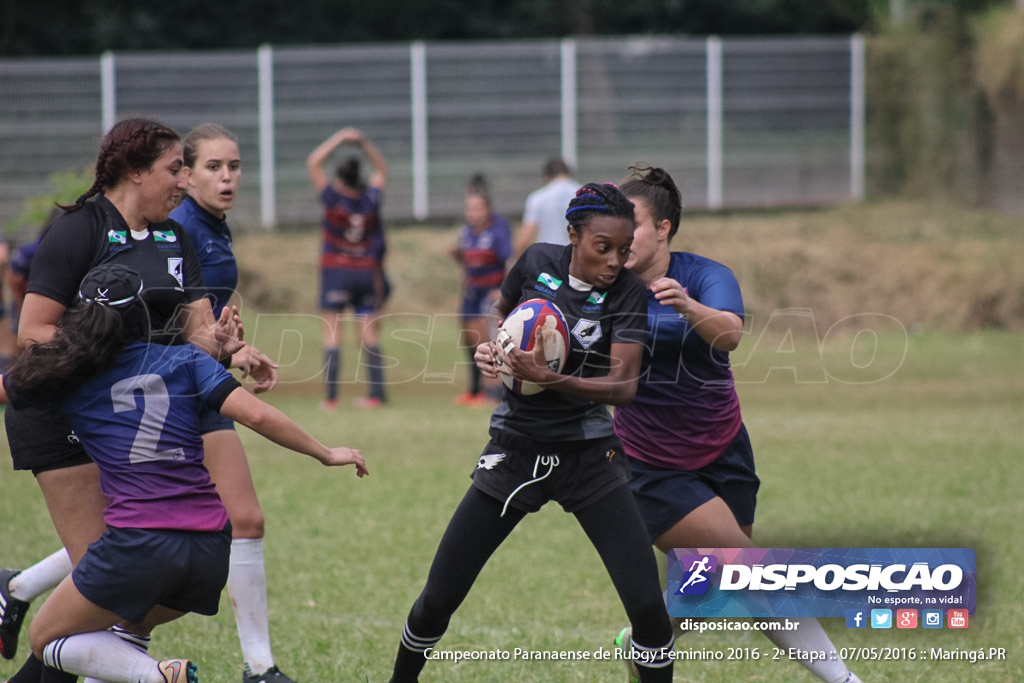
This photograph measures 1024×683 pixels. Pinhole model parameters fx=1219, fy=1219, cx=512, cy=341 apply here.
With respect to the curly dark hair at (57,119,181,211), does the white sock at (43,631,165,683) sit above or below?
below

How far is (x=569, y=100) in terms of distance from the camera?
63.5 ft

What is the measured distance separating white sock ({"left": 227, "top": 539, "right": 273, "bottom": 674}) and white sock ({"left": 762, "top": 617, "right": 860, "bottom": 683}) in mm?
2008

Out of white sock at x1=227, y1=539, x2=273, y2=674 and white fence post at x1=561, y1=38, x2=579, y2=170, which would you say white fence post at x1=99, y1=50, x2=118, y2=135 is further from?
white sock at x1=227, y1=539, x2=273, y2=674

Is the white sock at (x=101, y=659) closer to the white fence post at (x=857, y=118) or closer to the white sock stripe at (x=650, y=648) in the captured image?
the white sock stripe at (x=650, y=648)

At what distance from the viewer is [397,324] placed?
17.5 meters

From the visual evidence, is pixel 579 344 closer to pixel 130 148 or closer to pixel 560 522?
pixel 130 148

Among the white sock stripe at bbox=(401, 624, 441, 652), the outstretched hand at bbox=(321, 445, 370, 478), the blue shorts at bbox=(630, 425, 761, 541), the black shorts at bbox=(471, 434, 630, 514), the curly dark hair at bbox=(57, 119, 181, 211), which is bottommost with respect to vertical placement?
the white sock stripe at bbox=(401, 624, 441, 652)

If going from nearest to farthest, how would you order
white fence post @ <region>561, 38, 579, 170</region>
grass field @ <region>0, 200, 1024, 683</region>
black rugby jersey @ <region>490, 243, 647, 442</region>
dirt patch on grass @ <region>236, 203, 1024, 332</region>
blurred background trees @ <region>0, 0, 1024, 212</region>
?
black rugby jersey @ <region>490, 243, 647, 442</region> → grass field @ <region>0, 200, 1024, 683</region> → dirt patch on grass @ <region>236, 203, 1024, 332</region> → white fence post @ <region>561, 38, 579, 170</region> → blurred background trees @ <region>0, 0, 1024, 212</region>

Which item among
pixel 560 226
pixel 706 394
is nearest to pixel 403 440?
pixel 560 226

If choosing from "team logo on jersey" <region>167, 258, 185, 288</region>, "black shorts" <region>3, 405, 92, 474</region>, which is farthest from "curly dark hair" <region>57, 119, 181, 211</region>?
"black shorts" <region>3, 405, 92, 474</region>

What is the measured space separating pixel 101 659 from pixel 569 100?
16.4 meters

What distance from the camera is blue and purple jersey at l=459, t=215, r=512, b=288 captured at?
12.7 metres

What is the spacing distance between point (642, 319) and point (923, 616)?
6.54 ft

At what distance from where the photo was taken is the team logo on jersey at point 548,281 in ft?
14.2
